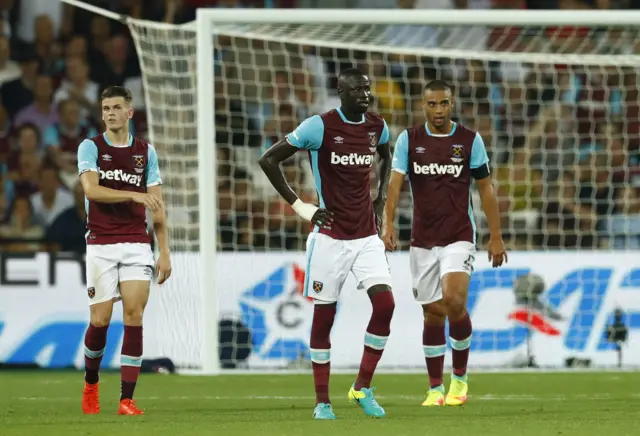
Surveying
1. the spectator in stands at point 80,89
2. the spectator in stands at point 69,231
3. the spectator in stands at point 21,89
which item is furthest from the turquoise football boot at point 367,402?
the spectator in stands at point 21,89

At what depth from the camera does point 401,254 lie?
12.0m

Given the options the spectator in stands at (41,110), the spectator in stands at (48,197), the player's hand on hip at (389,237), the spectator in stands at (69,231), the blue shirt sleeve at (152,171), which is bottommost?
the spectator in stands at (69,231)

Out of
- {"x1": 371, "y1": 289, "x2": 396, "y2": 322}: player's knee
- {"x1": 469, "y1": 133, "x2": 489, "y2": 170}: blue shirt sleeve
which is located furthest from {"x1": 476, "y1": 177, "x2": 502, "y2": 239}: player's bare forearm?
{"x1": 371, "y1": 289, "x2": 396, "y2": 322}: player's knee

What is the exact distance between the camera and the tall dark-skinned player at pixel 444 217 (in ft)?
28.8

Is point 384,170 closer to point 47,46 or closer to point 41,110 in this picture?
point 41,110

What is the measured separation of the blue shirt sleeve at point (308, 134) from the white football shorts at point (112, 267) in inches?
47.2

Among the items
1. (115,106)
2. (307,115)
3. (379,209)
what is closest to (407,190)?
(307,115)

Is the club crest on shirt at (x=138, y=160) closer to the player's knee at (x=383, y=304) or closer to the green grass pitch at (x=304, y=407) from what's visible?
the green grass pitch at (x=304, y=407)

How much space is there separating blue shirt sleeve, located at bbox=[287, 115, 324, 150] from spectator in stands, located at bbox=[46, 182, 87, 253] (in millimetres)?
5611

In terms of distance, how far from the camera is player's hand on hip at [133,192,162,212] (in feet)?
25.3

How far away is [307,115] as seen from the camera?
13.8m

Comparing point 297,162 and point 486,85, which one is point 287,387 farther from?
point 486,85

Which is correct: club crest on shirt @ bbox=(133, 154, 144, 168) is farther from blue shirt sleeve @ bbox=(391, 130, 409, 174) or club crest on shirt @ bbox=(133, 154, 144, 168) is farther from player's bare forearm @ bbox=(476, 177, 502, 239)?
player's bare forearm @ bbox=(476, 177, 502, 239)

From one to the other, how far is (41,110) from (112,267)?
7.27 metres
